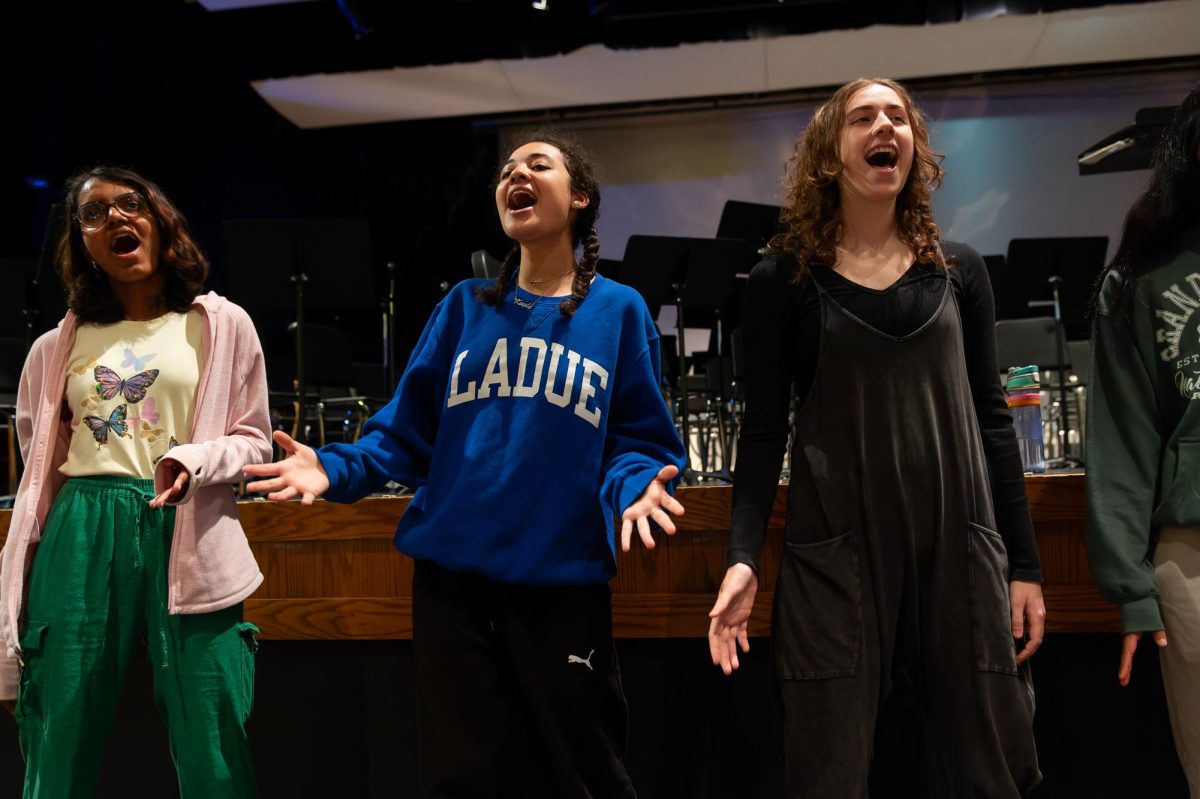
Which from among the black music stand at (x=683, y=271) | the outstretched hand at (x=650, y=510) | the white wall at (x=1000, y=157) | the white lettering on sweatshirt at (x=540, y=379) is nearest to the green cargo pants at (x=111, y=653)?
the white lettering on sweatshirt at (x=540, y=379)

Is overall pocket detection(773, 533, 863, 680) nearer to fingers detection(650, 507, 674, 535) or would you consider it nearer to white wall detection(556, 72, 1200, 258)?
fingers detection(650, 507, 674, 535)

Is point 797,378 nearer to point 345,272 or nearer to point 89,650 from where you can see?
point 89,650

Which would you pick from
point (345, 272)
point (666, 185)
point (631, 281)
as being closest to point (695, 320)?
point (631, 281)

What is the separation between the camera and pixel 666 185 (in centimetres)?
788

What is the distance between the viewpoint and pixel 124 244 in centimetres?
184

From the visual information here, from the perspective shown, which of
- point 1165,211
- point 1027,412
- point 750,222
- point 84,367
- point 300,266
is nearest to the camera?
point 1165,211

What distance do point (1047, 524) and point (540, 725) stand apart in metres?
1.21

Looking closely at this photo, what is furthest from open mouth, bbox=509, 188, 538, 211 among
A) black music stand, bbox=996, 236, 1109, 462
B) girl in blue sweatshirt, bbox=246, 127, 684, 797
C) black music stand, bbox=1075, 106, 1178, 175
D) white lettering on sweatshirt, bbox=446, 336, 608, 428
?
black music stand, bbox=996, 236, 1109, 462

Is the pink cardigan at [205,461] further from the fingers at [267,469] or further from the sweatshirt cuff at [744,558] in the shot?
the sweatshirt cuff at [744,558]

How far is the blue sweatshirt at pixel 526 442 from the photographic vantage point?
1538mm

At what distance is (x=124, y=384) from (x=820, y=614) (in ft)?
4.29

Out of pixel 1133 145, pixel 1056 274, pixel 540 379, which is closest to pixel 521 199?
pixel 540 379

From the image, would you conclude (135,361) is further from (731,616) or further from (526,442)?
(731,616)

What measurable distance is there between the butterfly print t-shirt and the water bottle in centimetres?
186
